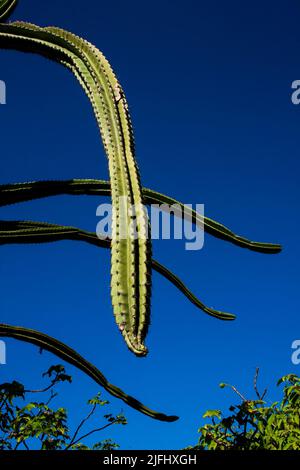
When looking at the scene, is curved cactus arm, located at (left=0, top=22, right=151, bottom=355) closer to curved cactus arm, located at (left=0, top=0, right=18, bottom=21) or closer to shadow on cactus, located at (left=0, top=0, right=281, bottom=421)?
shadow on cactus, located at (left=0, top=0, right=281, bottom=421)

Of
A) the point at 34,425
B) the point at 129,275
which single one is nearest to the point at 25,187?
the point at 129,275

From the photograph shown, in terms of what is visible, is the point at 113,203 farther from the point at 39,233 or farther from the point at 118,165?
the point at 39,233

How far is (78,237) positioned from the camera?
1718mm

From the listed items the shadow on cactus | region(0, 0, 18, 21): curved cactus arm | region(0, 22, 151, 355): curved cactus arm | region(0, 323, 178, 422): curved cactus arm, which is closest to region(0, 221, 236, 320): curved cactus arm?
the shadow on cactus

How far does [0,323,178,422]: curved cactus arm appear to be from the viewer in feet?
4.87

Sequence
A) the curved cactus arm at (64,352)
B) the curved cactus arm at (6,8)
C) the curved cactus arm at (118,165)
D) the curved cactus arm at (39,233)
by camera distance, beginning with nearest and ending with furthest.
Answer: the curved cactus arm at (118,165)
the curved cactus arm at (64,352)
the curved cactus arm at (39,233)
the curved cactus arm at (6,8)

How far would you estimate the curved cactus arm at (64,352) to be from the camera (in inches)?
58.5

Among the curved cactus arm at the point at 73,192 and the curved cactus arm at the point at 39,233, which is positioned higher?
the curved cactus arm at the point at 73,192

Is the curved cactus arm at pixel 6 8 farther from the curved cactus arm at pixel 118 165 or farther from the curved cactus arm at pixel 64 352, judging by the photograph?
the curved cactus arm at pixel 64 352

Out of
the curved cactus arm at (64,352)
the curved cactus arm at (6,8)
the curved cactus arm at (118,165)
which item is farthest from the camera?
the curved cactus arm at (6,8)

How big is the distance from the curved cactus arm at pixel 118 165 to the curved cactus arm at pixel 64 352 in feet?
1.59

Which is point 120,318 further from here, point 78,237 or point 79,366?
point 78,237

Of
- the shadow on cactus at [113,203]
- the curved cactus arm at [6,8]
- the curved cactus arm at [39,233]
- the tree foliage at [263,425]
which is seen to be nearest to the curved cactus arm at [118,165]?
the shadow on cactus at [113,203]

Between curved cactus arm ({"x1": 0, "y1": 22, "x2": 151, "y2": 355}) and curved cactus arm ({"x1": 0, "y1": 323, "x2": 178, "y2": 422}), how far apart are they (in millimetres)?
485
